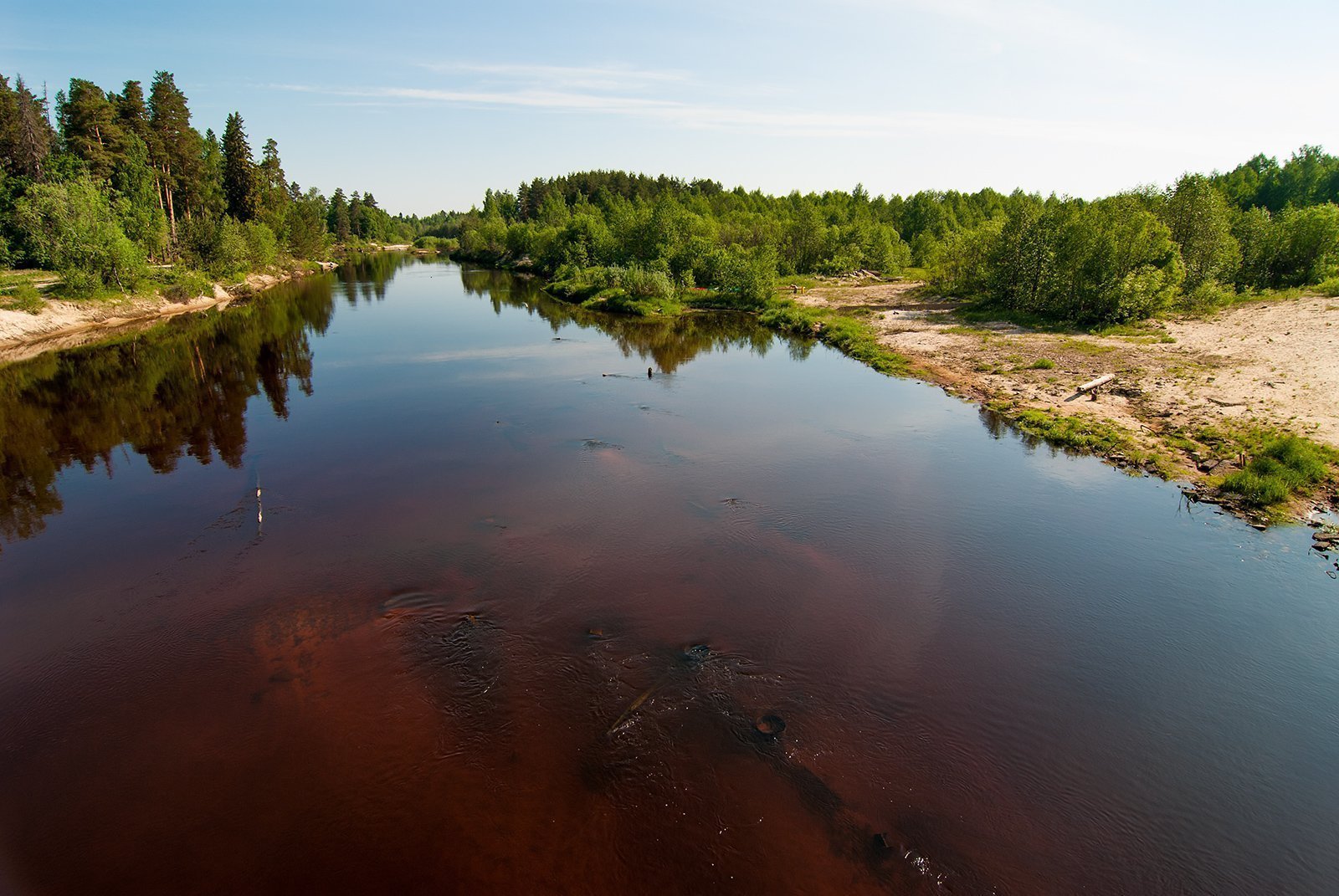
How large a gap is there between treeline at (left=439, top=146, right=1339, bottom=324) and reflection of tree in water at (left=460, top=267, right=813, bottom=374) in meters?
4.22

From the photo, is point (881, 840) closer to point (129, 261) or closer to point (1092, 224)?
point (1092, 224)

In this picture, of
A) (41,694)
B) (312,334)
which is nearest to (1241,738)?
(41,694)

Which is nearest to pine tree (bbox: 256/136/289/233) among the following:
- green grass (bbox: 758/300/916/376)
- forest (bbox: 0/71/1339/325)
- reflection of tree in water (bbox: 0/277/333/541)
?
forest (bbox: 0/71/1339/325)

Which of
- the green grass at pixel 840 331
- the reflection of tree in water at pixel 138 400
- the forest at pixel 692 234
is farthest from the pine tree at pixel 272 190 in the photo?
the green grass at pixel 840 331

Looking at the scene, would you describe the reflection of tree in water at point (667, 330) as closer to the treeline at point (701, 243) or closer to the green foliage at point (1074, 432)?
the treeline at point (701, 243)

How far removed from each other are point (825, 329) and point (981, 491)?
101 ft

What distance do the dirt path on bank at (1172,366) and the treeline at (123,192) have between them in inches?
2455

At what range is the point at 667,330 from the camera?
173 feet

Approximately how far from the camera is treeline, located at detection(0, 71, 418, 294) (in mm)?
49094

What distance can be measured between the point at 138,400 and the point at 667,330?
114 feet

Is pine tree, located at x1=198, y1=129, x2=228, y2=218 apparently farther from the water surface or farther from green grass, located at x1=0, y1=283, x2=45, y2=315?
the water surface

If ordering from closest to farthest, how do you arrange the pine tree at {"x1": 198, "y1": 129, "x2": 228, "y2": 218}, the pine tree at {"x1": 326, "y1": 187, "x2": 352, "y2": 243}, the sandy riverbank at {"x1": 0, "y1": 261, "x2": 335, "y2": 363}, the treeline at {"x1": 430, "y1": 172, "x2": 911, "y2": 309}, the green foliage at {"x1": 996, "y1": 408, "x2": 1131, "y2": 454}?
the green foliage at {"x1": 996, "y1": 408, "x2": 1131, "y2": 454}
the sandy riverbank at {"x1": 0, "y1": 261, "x2": 335, "y2": 363}
the treeline at {"x1": 430, "y1": 172, "x2": 911, "y2": 309}
the pine tree at {"x1": 198, "y1": 129, "x2": 228, "y2": 218}
the pine tree at {"x1": 326, "y1": 187, "x2": 352, "y2": 243}

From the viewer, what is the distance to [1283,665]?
42.3 ft

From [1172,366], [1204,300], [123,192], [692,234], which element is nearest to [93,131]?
[123,192]
